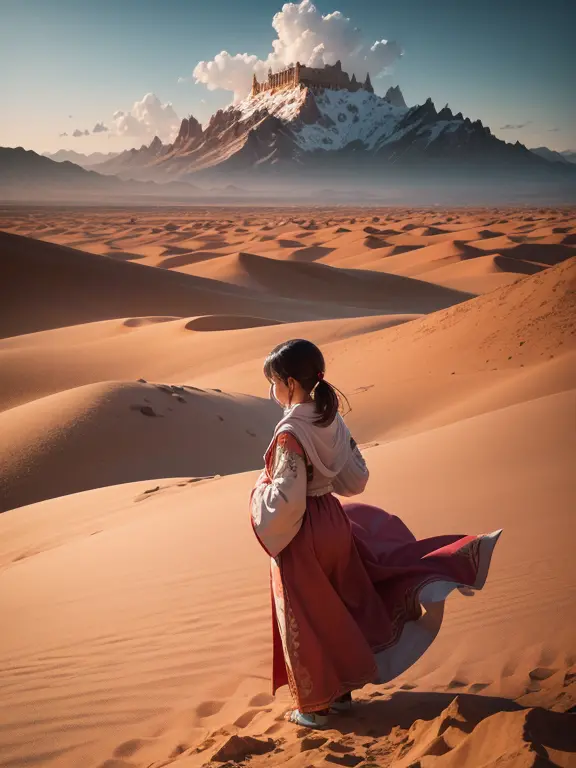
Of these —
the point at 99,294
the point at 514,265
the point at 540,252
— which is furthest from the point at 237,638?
the point at 540,252

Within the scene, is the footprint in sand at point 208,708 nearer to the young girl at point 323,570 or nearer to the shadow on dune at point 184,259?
the young girl at point 323,570

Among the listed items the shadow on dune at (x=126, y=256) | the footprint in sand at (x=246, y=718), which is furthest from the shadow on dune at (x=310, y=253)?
the footprint in sand at (x=246, y=718)

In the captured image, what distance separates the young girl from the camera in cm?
300

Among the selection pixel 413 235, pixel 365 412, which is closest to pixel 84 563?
pixel 365 412

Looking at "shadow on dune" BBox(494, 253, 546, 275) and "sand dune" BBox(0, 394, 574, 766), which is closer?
"sand dune" BBox(0, 394, 574, 766)

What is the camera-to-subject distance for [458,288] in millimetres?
37281

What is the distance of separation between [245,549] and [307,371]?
251 cm

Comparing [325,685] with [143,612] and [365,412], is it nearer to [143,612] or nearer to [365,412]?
[143,612]

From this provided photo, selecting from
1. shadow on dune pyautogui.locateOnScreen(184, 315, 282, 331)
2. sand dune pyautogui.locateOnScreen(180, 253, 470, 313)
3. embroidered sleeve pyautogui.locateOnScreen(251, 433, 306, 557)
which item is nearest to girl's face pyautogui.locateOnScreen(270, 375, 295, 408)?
embroidered sleeve pyautogui.locateOnScreen(251, 433, 306, 557)

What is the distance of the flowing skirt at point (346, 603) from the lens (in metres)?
3.06

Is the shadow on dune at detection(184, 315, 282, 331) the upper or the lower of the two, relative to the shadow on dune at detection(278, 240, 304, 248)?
lower

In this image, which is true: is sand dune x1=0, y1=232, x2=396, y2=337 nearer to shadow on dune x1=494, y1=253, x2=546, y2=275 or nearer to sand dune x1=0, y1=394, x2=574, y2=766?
shadow on dune x1=494, y1=253, x2=546, y2=275

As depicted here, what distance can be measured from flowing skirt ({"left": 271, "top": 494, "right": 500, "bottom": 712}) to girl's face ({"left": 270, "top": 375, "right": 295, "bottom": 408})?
39 centimetres

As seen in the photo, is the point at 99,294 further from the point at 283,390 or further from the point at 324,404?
the point at 324,404
